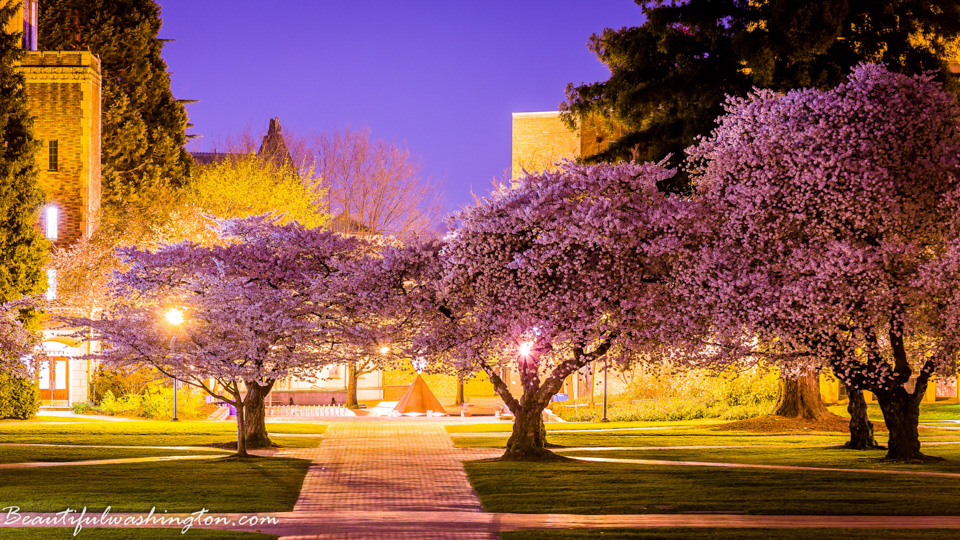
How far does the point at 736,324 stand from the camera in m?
19.4

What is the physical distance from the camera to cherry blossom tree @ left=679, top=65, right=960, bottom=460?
61.0 ft

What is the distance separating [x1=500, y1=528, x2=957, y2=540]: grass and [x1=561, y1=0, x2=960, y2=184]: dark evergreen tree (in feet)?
44.1

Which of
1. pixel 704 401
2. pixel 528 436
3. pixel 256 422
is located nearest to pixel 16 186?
pixel 256 422

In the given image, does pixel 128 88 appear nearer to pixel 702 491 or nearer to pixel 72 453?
pixel 72 453

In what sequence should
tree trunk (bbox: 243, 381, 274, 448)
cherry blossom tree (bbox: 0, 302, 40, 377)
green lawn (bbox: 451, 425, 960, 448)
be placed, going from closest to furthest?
tree trunk (bbox: 243, 381, 274, 448)
green lawn (bbox: 451, 425, 960, 448)
cherry blossom tree (bbox: 0, 302, 40, 377)

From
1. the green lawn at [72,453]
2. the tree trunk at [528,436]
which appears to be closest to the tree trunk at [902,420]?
the tree trunk at [528,436]

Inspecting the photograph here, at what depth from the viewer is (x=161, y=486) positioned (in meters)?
16.4

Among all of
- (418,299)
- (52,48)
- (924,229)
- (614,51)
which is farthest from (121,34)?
(924,229)

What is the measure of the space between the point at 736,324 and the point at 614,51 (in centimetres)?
1127

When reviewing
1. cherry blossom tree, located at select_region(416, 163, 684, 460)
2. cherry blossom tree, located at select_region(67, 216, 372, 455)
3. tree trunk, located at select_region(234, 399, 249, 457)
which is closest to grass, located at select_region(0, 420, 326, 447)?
cherry blossom tree, located at select_region(67, 216, 372, 455)

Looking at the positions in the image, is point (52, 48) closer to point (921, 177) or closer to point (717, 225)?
point (717, 225)

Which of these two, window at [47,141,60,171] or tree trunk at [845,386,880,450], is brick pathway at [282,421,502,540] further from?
window at [47,141,60,171]

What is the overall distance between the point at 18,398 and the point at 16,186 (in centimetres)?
711

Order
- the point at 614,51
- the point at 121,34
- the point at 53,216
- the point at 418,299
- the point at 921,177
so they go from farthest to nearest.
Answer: the point at 121,34
the point at 53,216
the point at 614,51
the point at 418,299
the point at 921,177
